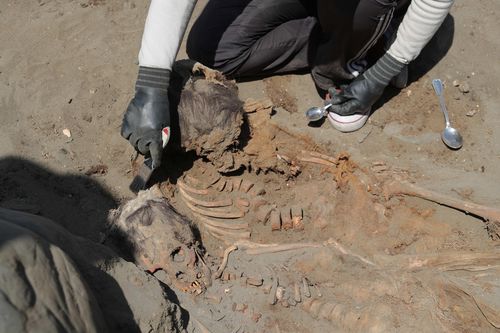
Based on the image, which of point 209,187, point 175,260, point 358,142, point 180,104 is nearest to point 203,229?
point 209,187

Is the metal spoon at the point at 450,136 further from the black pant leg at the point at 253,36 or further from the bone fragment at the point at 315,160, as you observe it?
the black pant leg at the point at 253,36

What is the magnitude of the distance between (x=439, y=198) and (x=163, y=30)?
1.60 metres

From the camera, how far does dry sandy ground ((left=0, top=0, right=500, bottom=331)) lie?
109 inches

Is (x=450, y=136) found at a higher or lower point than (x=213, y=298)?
lower

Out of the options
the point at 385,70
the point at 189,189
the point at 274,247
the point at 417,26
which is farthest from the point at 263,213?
the point at 417,26

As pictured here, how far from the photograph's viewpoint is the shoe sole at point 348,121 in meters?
3.11

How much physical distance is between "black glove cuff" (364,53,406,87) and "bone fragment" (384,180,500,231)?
0.57m

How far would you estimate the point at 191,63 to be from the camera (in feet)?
9.94

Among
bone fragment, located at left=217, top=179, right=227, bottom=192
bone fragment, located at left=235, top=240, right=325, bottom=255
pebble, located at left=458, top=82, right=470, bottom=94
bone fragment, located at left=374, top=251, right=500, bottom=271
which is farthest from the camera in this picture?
pebble, located at left=458, top=82, right=470, bottom=94

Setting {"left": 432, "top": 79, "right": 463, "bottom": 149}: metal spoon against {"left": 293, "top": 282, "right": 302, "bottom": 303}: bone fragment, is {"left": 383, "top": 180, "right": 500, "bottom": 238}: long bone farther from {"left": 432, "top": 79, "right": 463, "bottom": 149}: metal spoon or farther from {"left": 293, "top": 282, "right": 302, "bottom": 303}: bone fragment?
{"left": 293, "top": 282, "right": 302, "bottom": 303}: bone fragment

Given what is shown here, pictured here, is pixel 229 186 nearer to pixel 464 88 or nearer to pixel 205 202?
pixel 205 202

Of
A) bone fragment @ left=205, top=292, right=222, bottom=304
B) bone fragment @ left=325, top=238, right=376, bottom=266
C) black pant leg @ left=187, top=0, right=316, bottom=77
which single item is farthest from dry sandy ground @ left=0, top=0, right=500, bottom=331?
bone fragment @ left=205, top=292, right=222, bottom=304

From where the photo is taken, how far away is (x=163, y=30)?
2.60 m

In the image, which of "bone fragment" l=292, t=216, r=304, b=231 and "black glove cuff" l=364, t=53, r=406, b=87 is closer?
"bone fragment" l=292, t=216, r=304, b=231
